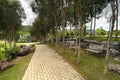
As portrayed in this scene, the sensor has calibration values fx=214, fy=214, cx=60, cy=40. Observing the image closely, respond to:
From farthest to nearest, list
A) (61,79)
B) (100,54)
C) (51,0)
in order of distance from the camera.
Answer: (51,0), (100,54), (61,79)

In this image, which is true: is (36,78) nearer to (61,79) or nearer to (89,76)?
(61,79)

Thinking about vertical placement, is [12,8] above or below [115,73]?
above

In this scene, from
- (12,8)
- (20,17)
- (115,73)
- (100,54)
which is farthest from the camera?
(20,17)

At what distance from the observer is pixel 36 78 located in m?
10.6

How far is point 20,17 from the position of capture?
1604 inches

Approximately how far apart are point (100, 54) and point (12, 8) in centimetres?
2396

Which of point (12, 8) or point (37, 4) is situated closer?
point (37, 4)

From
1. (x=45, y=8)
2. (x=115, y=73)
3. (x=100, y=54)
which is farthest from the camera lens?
(x=45, y=8)

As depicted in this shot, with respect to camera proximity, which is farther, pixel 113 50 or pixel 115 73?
pixel 113 50

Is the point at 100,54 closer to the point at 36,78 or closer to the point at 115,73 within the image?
the point at 115,73

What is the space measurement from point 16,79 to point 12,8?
93.8ft

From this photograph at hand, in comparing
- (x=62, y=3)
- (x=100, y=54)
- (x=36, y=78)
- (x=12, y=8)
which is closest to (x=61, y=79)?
(x=36, y=78)

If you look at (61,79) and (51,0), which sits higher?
(51,0)

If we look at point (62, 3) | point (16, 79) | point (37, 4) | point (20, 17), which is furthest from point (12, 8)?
point (16, 79)
